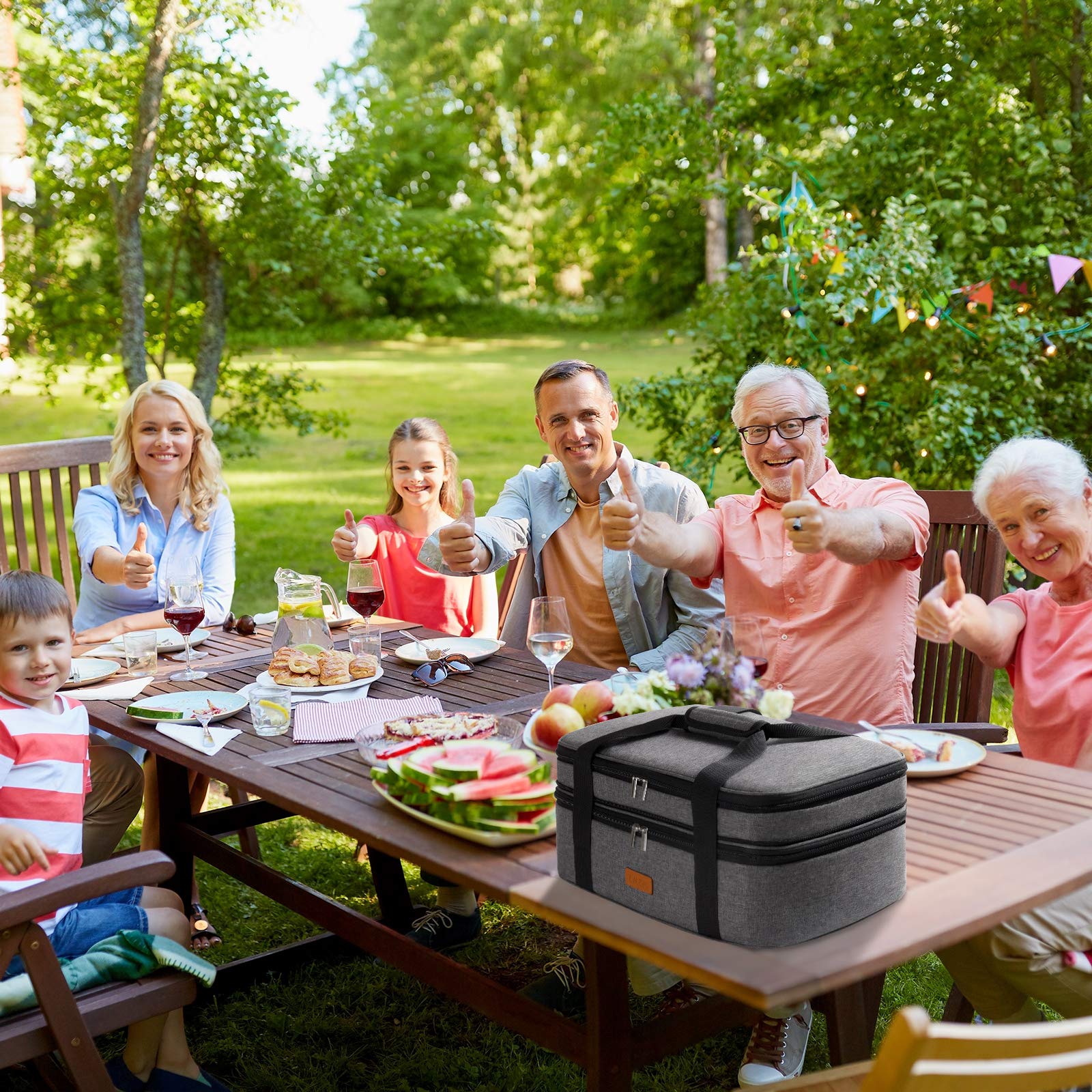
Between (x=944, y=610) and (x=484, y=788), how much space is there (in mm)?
1004

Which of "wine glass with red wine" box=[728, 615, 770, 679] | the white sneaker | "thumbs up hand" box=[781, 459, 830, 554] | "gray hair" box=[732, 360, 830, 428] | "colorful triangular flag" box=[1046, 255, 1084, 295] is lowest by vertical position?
the white sneaker

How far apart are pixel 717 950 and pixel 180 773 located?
1.89 meters

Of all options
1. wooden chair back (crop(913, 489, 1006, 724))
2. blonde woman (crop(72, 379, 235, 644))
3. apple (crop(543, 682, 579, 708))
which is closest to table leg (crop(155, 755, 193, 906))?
blonde woman (crop(72, 379, 235, 644))

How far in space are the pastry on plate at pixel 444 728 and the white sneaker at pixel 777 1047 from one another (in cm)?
88

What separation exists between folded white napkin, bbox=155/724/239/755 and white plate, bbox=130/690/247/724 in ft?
0.06

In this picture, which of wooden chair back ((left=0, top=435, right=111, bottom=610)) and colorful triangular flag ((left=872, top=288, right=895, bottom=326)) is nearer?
wooden chair back ((left=0, top=435, right=111, bottom=610))

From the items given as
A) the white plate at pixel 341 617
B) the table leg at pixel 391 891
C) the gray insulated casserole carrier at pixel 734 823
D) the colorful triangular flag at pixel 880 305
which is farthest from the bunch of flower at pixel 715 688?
the colorful triangular flag at pixel 880 305

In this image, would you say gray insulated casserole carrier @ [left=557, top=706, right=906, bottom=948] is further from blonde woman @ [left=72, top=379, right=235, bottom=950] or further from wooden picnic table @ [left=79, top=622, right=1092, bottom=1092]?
blonde woman @ [left=72, top=379, right=235, bottom=950]

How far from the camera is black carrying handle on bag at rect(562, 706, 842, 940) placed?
4.58ft

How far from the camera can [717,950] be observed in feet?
4.48

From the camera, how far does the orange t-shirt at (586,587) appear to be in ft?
11.0

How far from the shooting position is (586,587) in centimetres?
337

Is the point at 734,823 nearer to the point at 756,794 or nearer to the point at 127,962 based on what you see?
the point at 756,794

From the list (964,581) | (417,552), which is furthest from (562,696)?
(417,552)
